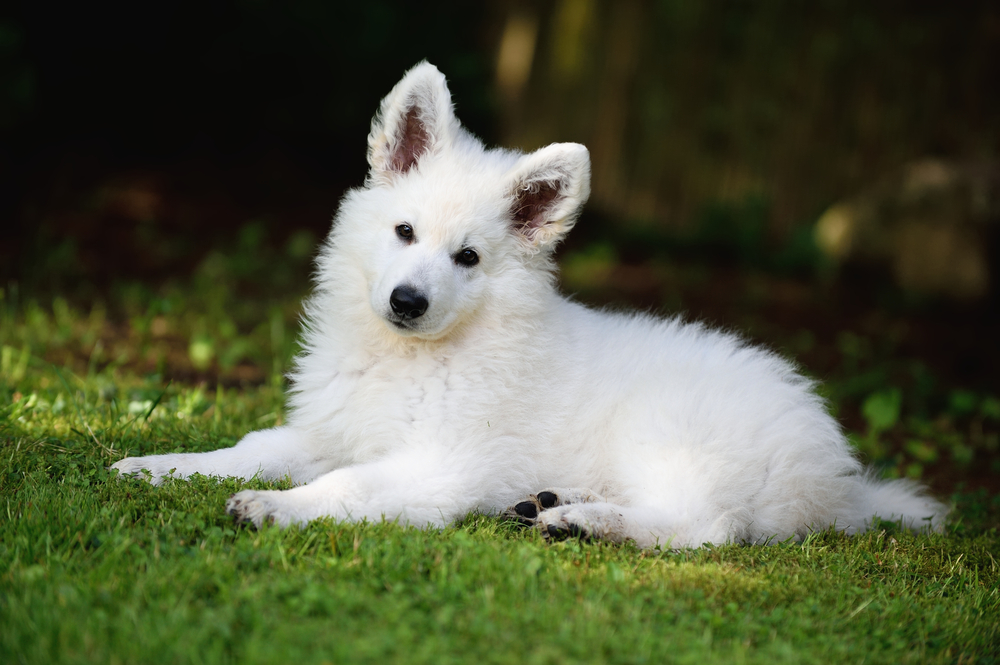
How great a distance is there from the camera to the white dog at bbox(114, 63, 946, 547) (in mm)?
3350

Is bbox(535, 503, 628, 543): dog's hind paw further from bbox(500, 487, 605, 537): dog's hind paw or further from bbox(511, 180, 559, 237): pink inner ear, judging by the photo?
bbox(511, 180, 559, 237): pink inner ear

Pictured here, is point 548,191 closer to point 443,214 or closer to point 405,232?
point 443,214

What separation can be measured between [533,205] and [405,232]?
0.58 m

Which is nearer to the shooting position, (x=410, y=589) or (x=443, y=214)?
(x=410, y=589)

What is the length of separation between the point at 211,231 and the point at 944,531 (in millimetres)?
7203

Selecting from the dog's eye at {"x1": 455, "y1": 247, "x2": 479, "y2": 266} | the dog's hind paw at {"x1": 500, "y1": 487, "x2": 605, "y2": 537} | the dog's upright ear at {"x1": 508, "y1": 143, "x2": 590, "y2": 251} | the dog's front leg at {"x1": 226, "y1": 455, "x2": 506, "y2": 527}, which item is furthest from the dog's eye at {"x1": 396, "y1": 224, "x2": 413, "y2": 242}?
the dog's hind paw at {"x1": 500, "y1": 487, "x2": 605, "y2": 537}

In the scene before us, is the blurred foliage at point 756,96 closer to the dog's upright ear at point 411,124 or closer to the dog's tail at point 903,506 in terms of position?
the dog's tail at point 903,506

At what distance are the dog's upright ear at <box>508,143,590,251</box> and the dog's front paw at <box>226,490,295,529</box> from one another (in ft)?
5.01

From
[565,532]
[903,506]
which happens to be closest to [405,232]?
[565,532]

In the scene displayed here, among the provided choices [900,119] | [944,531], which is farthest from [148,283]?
[900,119]

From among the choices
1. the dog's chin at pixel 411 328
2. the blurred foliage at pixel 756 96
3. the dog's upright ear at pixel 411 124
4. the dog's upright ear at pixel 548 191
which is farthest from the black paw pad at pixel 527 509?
the blurred foliage at pixel 756 96

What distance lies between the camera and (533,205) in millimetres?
3732

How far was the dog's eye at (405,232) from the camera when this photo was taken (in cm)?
354

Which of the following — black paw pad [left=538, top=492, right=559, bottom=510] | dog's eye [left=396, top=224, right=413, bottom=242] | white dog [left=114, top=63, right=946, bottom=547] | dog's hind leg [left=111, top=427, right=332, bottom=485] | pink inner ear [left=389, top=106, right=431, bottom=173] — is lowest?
dog's hind leg [left=111, top=427, right=332, bottom=485]
